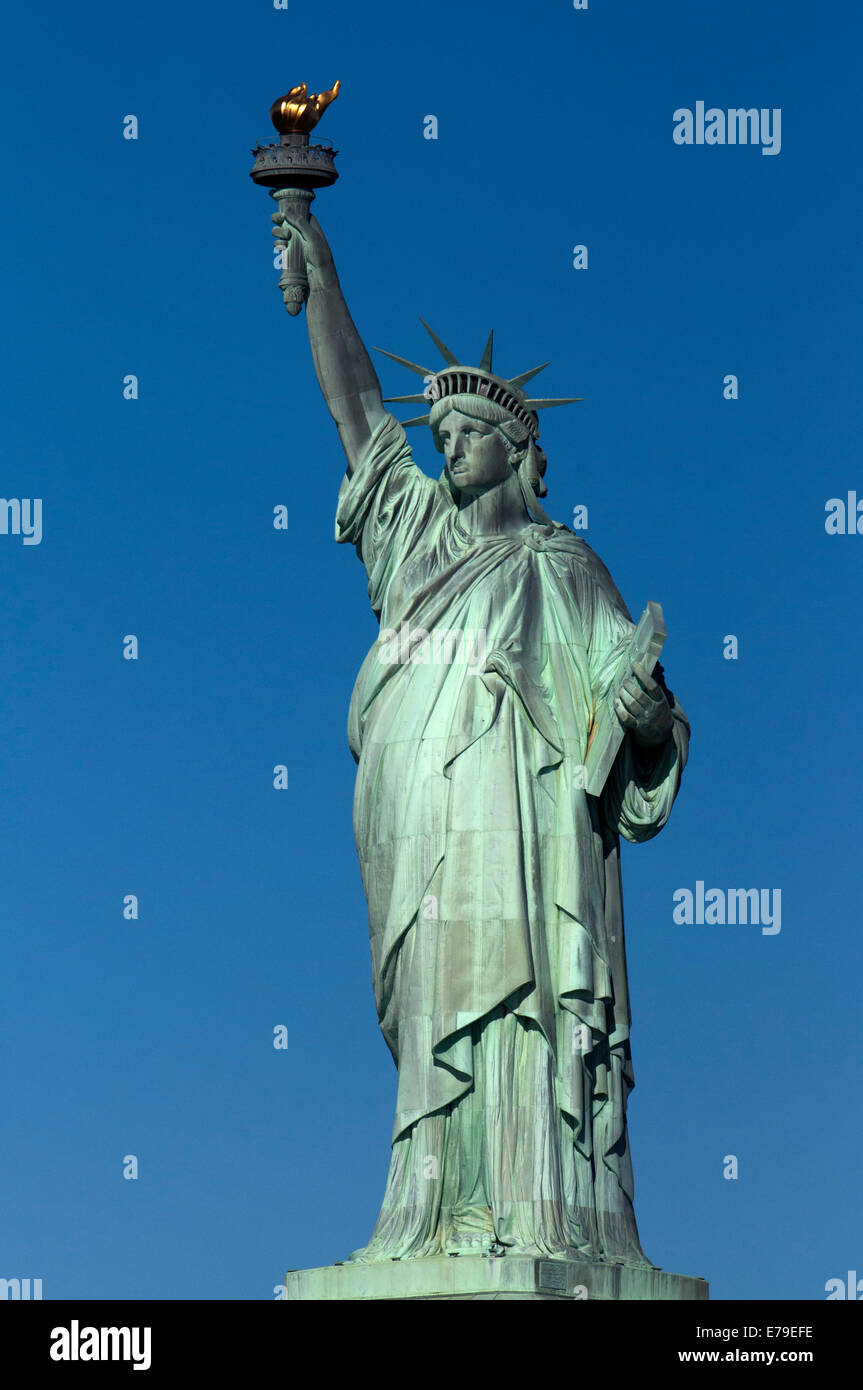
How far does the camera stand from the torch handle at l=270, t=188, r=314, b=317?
2588 cm

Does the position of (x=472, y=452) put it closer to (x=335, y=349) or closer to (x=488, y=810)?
(x=335, y=349)

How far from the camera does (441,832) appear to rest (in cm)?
2433

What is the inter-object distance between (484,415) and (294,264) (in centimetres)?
209

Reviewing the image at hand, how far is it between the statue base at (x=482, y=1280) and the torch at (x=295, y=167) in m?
8.06

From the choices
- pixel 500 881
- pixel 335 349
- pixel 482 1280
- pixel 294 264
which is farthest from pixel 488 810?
pixel 294 264

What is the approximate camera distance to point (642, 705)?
24219mm

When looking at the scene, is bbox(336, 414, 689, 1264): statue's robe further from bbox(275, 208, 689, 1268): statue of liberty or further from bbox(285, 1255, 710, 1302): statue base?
bbox(285, 1255, 710, 1302): statue base

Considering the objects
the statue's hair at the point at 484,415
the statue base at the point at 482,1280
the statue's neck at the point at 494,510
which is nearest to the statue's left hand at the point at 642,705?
the statue's neck at the point at 494,510

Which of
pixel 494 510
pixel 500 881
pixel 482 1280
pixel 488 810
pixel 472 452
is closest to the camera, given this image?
pixel 482 1280

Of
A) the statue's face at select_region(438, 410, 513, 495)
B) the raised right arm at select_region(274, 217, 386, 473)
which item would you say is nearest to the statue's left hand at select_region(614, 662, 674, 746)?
the statue's face at select_region(438, 410, 513, 495)

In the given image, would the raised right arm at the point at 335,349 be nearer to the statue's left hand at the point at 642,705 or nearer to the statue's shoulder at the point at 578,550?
the statue's shoulder at the point at 578,550
